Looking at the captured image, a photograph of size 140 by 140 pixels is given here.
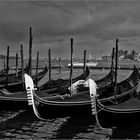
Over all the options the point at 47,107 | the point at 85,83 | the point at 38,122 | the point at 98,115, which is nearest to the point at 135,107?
the point at 98,115

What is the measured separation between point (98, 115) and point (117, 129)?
1184mm

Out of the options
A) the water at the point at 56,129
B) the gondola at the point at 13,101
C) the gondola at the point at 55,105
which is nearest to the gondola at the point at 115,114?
the water at the point at 56,129

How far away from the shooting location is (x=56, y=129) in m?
7.36

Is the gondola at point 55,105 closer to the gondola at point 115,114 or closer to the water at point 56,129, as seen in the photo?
the water at point 56,129

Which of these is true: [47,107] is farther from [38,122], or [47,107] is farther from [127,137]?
[127,137]

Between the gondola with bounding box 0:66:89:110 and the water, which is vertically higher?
the gondola with bounding box 0:66:89:110

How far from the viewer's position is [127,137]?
6.69 metres

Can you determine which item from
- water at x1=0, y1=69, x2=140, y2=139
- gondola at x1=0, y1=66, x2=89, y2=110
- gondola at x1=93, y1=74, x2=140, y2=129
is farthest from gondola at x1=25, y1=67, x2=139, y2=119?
gondola at x1=0, y1=66, x2=89, y2=110

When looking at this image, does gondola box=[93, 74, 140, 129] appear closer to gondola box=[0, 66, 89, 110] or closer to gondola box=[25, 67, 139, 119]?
gondola box=[25, 67, 139, 119]

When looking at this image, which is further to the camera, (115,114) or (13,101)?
(13,101)

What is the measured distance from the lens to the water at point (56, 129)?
6.78 m

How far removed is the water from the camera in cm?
678

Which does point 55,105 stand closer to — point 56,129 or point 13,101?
point 56,129

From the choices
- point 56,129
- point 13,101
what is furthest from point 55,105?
point 13,101
